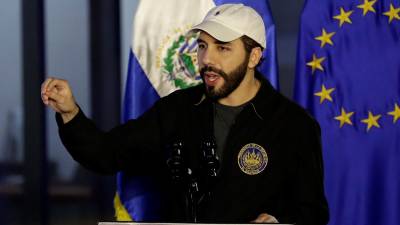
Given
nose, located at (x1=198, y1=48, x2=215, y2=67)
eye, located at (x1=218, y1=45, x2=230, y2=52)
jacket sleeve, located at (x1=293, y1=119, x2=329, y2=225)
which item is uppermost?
eye, located at (x1=218, y1=45, x2=230, y2=52)

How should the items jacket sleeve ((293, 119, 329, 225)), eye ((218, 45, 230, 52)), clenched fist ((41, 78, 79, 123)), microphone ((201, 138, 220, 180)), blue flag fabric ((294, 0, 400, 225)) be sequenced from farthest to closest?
1. blue flag fabric ((294, 0, 400, 225))
2. eye ((218, 45, 230, 52))
3. jacket sleeve ((293, 119, 329, 225))
4. clenched fist ((41, 78, 79, 123))
5. microphone ((201, 138, 220, 180))

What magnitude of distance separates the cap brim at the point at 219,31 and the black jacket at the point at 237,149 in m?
0.22

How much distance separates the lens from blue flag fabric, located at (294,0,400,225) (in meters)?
2.76

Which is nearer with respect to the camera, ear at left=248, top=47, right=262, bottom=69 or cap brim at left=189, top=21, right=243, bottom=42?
cap brim at left=189, top=21, right=243, bottom=42

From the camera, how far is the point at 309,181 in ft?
7.42

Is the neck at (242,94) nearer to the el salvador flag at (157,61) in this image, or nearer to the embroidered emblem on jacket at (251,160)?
the embroidered emblem on jacket at (251,160)

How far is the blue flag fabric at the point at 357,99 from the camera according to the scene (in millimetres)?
2762

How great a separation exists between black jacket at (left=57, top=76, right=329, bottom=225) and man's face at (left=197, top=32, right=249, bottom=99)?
11 centimetres

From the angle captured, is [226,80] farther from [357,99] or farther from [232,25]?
[357,99]

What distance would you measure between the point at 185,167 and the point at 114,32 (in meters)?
1.66

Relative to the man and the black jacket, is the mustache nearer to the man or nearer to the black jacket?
the man

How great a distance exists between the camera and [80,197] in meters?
3.39

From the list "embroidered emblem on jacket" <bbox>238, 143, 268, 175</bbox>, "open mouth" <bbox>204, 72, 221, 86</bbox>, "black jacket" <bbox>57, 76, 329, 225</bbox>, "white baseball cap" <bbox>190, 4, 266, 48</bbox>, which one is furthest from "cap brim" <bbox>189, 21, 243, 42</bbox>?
"embroidered emblem on jacket" <bbox>238, 143, 268, 175</bbox>

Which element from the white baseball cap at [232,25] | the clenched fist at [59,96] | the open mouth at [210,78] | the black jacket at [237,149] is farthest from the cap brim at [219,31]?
the clenched fist at [59,96]
